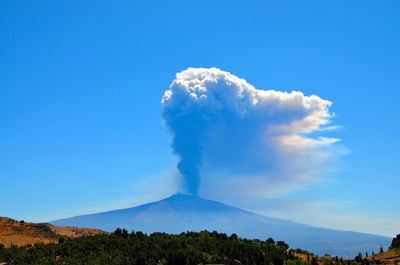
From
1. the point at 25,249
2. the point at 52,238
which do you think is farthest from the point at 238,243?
the point at 52,238

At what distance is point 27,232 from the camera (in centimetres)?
13388

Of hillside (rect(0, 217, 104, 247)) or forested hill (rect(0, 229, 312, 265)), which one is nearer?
forested hill (rect(0, 229, 312, 265))

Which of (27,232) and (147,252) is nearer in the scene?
(147,252)

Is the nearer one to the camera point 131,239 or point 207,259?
point 207,259

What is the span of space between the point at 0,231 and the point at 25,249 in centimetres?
3695

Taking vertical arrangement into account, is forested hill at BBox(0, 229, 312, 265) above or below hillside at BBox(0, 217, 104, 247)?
below

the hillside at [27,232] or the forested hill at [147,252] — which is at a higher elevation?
the hillside at [27,232]

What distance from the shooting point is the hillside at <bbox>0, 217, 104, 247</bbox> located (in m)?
123

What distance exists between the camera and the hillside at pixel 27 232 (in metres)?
123

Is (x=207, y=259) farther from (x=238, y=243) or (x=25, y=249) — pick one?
(x=25, y=249)

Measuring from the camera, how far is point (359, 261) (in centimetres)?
10156

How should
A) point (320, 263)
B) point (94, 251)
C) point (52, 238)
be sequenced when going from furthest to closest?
point (52, 238)
point (320, 263)
point (94, 251)

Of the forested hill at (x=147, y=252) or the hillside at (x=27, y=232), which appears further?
the hillside at (x=27, y=232)

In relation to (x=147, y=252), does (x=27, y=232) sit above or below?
above
